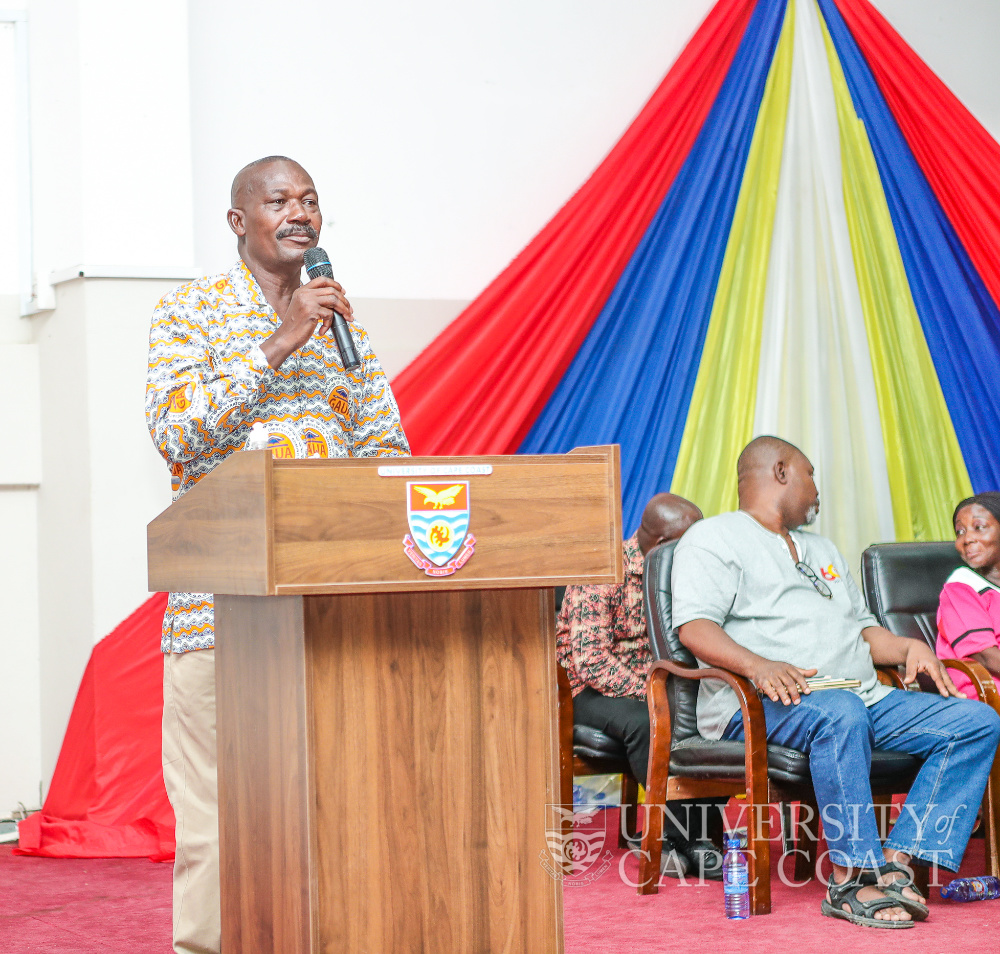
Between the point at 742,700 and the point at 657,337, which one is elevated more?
the point at 657,337

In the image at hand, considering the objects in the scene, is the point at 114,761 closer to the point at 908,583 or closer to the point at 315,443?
the point at 315,443

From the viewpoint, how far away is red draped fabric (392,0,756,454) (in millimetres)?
4430

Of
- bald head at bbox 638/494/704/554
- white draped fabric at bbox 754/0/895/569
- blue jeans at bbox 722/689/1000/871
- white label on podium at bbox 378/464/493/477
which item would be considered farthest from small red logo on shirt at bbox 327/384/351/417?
white draped fabric at bbox 754/0/895/569

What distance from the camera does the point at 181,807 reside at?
228cm

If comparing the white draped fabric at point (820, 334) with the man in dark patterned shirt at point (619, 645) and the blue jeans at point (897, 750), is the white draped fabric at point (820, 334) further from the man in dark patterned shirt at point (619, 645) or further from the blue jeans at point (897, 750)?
the blue jeans at point (897, 750)

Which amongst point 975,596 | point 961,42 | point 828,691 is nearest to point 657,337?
point 975,596

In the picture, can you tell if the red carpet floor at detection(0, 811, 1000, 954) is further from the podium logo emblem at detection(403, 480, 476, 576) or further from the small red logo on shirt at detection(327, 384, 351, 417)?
the podium logo emblem at detection(403, 480, 476, 576)

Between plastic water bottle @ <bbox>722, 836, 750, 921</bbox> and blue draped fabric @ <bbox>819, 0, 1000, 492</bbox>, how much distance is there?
229 centimetres

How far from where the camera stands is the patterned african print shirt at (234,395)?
2.04 meters

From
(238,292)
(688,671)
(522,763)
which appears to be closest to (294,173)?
(238,292)

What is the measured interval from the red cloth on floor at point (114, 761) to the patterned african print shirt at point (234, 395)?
6.26 feet

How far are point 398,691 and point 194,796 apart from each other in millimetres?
617

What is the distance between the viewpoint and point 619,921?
306 cm

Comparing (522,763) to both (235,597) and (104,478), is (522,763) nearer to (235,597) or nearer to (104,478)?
(235,597)
